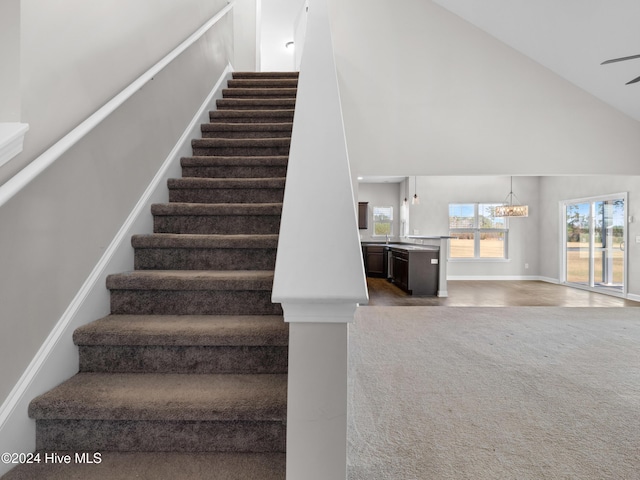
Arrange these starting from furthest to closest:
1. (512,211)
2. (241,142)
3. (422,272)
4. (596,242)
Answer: (512,211)
(596,242)
(422,272)
(241,142)

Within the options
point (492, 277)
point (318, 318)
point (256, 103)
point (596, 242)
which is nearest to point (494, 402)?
point (318, 318)

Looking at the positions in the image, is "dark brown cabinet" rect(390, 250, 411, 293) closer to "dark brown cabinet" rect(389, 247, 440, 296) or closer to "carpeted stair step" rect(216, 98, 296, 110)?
"dark brown cabinet" rect(389, 247, 440, 296)

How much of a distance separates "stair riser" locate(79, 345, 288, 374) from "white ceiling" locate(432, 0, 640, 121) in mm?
4481

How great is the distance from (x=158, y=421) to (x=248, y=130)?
2.36 meters

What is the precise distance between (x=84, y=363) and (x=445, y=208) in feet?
29.1

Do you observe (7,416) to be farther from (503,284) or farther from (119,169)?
(503,284)

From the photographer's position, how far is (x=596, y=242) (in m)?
7.34

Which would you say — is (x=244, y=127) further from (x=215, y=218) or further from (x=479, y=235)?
(x=479, y=235)

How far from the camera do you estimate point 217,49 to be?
370 cm

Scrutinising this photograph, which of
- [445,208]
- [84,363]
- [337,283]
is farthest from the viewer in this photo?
[445,208]

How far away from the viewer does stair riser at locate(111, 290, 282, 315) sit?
1680mm

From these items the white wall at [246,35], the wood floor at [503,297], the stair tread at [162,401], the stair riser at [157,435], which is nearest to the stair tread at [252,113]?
the white wall at [246,35]

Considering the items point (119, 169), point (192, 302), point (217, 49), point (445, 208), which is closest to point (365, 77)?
point (217, 49)

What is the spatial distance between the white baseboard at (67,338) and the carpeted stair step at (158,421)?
0.04 m
